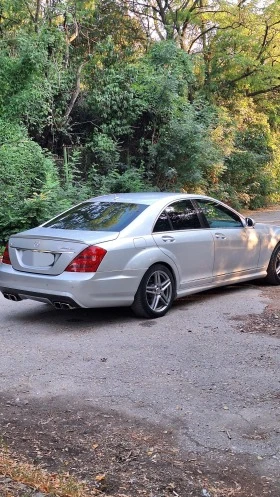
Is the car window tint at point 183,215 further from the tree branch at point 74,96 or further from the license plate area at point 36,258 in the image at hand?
the tree branch at point 74,96

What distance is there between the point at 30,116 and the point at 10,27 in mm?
3124

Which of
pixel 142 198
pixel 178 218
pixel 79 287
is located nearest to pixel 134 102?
pixel 142 198

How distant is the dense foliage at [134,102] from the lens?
1429cm

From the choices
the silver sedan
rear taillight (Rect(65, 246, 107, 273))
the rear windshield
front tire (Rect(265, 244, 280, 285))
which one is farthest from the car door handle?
front tire (Rect(265, 244, 280, 285))

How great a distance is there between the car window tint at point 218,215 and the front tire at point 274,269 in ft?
3.01

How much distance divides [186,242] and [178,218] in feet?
1.25

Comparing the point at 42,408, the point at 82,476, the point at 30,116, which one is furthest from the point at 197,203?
the point at 30,116

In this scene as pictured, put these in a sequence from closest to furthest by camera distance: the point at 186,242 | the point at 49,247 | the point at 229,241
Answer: the point at 49,247, the point at 186,242, the point at 229,241

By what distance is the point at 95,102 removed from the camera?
17781mm

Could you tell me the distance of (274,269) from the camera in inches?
359

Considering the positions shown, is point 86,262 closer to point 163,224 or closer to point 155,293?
point 155,293

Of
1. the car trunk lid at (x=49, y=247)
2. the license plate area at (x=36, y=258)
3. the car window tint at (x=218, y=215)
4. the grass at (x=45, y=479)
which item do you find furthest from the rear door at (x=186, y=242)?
the grass at (x=45, y=479)

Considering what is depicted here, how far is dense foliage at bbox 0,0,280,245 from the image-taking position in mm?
14289

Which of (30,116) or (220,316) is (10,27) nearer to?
(30,116)
